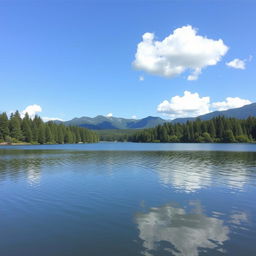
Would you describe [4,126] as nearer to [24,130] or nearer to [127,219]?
[24,130]

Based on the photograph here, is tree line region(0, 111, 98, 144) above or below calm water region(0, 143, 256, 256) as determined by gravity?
above

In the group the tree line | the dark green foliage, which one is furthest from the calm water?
the tree line

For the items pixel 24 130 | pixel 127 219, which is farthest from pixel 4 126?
pixel 127 219

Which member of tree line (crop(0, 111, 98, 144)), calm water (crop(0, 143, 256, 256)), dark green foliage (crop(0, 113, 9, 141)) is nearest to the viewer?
calm water (crop(0, 143, 256, 256))

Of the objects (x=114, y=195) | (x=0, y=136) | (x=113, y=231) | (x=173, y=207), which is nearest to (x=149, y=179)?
(x=114, y=195)

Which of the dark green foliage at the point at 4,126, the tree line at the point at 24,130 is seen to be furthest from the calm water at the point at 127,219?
the tree line at the point at 24,130

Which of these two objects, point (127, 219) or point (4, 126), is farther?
point (4, 126)

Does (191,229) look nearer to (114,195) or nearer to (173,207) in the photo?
(173,207)

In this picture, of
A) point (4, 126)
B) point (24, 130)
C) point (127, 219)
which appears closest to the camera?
point (127, 219)

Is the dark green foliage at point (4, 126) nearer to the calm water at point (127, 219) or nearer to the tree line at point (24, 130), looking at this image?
the tree line at point (24, 130)

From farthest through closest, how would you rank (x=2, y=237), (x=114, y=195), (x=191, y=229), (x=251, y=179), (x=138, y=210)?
(x=251, y=179)
(x=114, y=195)
(x=138, y=210)
(x=191, y=229)
(x=2, y=237)

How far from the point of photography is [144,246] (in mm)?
12367

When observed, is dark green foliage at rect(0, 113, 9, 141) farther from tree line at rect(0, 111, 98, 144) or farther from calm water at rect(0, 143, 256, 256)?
calm water at rect(0, 143, 256, 256)

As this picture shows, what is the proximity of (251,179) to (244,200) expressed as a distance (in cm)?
1230
